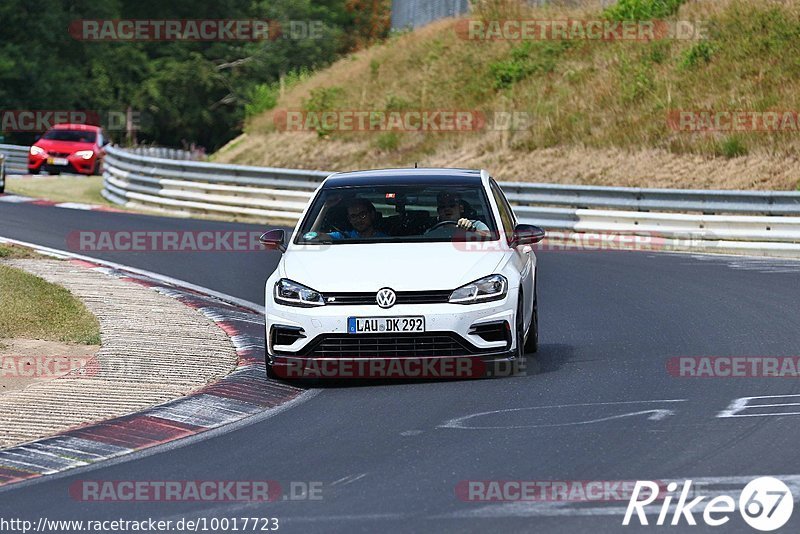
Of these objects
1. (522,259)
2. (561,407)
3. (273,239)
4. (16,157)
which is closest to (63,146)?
(16,157)

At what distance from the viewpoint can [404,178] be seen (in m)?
11.9

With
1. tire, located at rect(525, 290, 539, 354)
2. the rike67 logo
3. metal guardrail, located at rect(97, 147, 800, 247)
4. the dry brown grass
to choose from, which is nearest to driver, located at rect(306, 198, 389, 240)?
tire, located at rect(525, 290, 539, 354)

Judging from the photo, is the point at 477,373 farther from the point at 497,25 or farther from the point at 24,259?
the point at 497,25

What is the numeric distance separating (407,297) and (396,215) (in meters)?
1.34

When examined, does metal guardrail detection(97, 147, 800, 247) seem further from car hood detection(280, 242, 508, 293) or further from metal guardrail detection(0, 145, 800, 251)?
car hood detection(280, 242, 508, 293)

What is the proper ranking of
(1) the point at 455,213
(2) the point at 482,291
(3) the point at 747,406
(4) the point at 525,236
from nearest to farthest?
(3) the point at 747,406 < (2) the point at 482,291 < (4) the point at 525,236 < (1) the point at 455,213

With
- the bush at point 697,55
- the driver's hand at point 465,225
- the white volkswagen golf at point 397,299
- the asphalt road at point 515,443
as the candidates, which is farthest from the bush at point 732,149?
the driver's hand at point 465,225

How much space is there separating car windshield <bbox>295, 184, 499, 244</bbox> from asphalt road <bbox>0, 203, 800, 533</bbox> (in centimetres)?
119

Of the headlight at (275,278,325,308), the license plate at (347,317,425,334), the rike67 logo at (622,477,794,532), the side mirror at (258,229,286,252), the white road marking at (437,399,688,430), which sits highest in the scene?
the side mirror at (258,229,286,252)

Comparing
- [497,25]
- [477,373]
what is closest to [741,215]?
[477,373]

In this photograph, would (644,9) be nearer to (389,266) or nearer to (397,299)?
(389,266)

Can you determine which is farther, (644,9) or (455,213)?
(644,9)

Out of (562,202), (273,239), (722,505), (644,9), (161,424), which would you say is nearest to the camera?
(722,505)

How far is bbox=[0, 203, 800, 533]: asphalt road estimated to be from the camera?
6.86 metres
